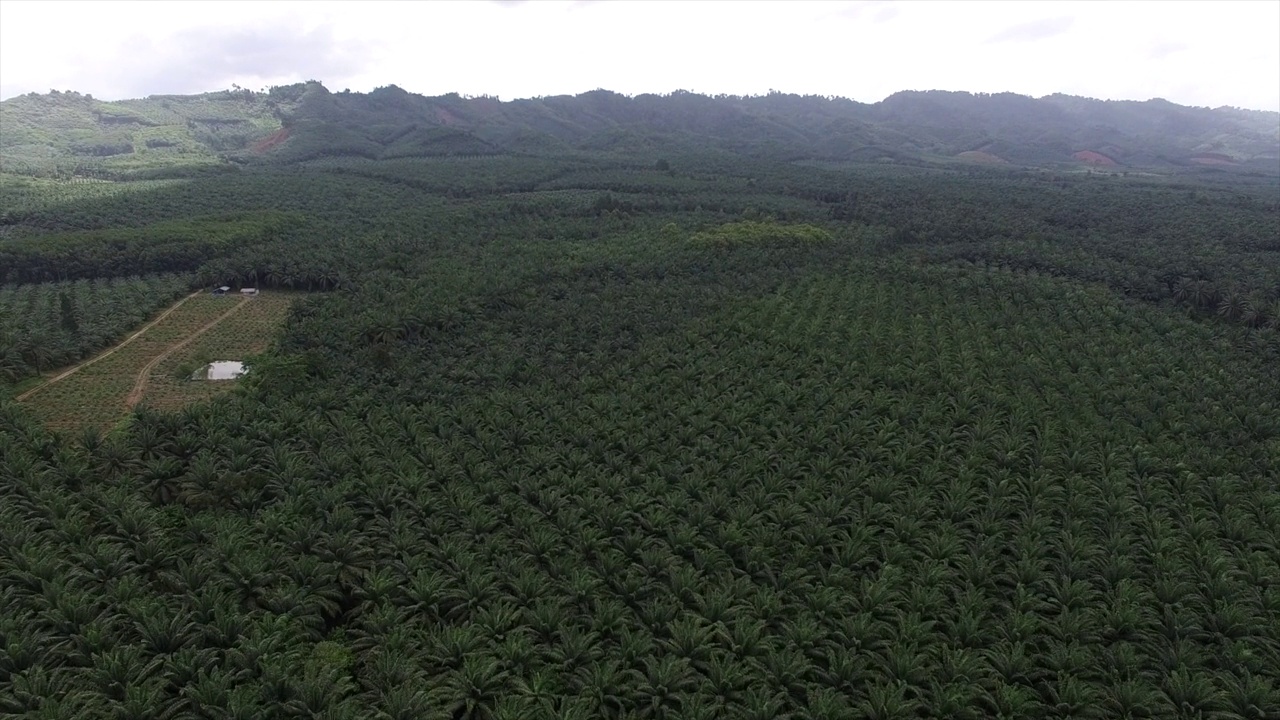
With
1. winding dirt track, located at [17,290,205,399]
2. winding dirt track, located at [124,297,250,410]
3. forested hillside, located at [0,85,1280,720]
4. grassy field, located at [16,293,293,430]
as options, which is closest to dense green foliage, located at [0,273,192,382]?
forested hillside, located at [0,85,1280,720]

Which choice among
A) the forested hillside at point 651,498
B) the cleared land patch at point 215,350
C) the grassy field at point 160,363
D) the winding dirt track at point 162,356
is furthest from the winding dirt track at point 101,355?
the cleared land patch at point 215,350

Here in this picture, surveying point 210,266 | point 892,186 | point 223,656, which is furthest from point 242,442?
point 892,186

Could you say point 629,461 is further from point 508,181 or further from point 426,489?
point 508,181

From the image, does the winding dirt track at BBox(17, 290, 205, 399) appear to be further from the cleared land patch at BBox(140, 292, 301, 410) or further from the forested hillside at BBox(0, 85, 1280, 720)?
the cleared land patch at BBox(140, 292, 301, 410)

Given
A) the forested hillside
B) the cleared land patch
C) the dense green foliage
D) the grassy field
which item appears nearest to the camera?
the forested hillside

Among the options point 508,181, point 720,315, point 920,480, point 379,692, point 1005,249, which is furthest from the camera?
point 508,181
